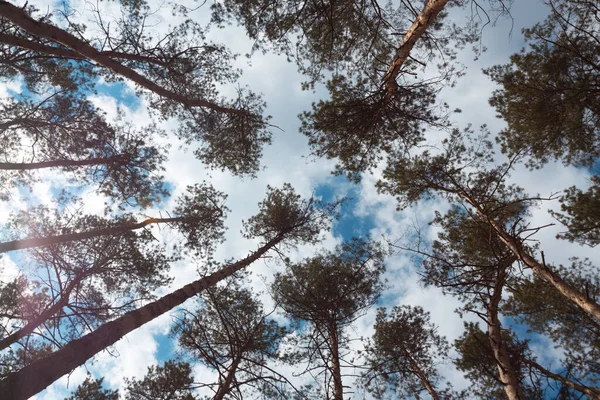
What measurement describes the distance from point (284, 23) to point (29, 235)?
23.0ft

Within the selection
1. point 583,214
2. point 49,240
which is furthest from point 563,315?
point 49,240

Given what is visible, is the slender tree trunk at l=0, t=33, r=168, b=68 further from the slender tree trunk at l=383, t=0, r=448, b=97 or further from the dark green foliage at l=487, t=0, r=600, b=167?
the dark green foliage at l=487, t=0, r=600, b=167

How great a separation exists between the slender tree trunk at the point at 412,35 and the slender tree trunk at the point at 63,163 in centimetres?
593

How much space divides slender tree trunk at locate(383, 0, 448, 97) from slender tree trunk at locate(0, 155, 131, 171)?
5.93m

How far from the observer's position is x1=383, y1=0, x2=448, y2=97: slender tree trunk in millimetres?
4555

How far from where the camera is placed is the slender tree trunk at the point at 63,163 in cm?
639

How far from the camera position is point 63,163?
688 cm

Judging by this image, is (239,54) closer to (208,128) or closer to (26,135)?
(208,128)

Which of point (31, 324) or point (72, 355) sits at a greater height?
point (31, 324)

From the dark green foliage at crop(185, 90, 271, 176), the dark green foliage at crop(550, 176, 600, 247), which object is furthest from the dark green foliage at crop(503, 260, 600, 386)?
the dark green foliage at crop(185, 90, 271, 176)

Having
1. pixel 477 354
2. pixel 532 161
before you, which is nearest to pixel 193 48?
pixel 532 161

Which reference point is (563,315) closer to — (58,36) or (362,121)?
(362,121)

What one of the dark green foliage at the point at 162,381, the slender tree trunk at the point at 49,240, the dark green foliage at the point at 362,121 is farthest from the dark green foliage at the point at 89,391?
the dark green foliage at the point at 362,121

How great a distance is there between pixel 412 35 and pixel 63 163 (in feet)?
24.0
